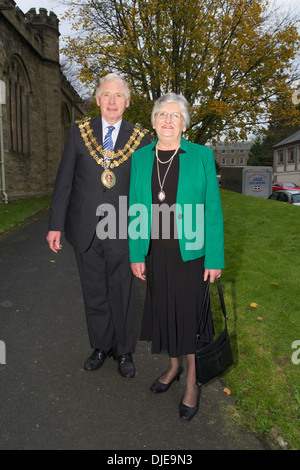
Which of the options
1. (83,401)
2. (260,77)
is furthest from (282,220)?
Answer: (260,77)

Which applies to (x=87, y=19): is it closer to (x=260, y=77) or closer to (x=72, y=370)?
(x=260, y=77)

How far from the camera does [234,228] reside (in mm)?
9562

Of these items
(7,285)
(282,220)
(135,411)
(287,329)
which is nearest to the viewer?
(135,411)

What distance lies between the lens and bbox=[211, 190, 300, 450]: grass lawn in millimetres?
2527

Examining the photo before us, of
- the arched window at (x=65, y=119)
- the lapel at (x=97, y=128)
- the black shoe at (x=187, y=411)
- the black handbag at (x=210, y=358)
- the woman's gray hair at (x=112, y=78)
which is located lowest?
the black shoe at (x=187, y=411)

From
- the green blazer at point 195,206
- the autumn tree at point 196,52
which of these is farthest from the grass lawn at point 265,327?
the autumn tree at point 196,52

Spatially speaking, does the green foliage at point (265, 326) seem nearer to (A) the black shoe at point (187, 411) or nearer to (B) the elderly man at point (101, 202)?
(A) the black shoe at point (187, 411)

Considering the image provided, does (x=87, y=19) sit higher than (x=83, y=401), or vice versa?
(x=87, y=19)

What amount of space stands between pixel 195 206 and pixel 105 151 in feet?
3.02

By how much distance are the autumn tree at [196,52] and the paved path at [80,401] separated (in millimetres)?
13853

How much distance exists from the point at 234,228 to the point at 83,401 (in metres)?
7.49

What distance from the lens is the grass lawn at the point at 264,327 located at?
99.1 inches

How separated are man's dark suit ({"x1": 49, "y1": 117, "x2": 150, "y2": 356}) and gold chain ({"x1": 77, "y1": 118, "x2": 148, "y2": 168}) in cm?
3

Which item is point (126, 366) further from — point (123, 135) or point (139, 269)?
point (123, 135)
